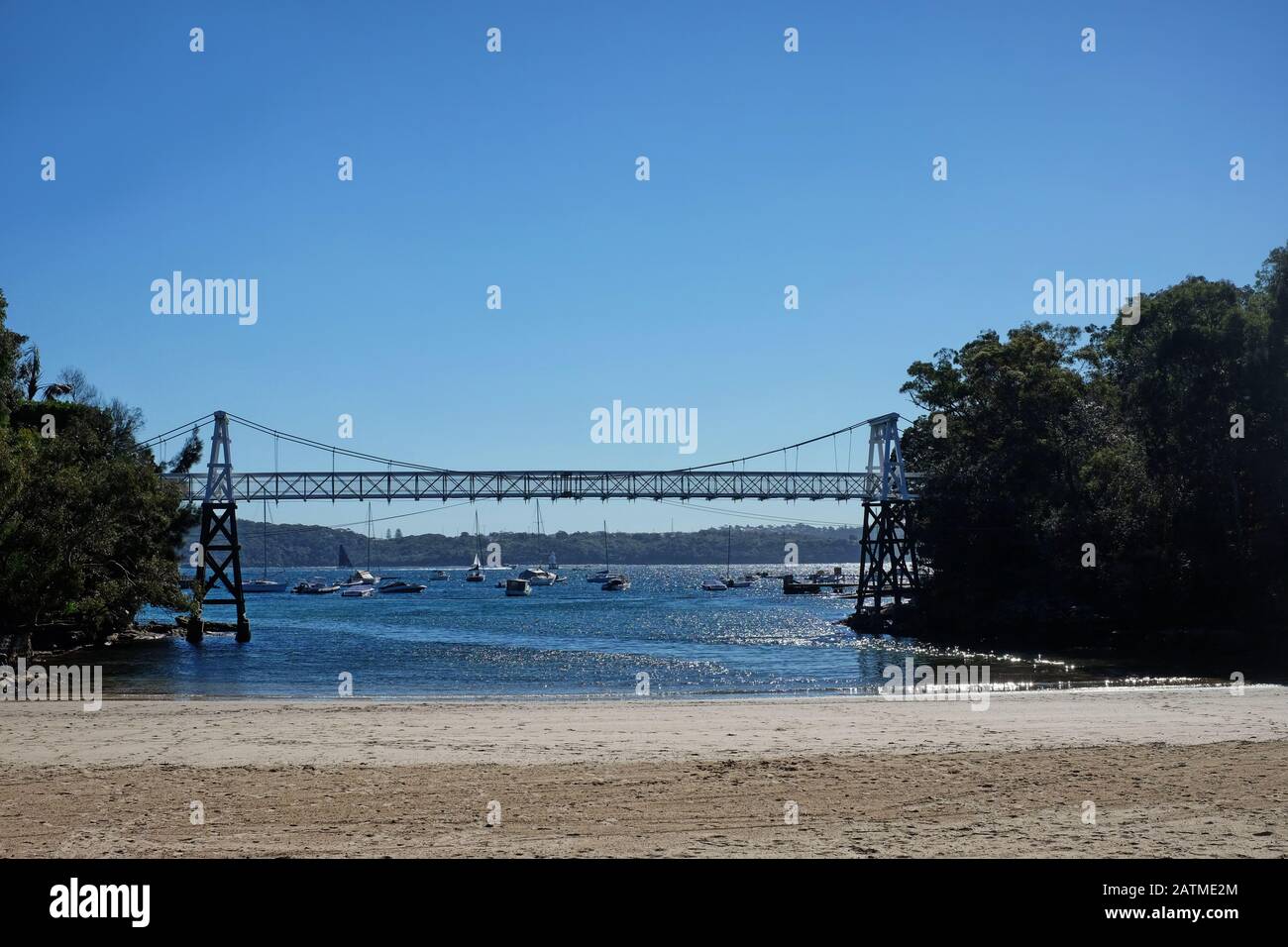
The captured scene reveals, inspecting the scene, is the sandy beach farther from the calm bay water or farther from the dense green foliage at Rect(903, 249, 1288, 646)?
the dense green foliage at Rect(903, 249, 1288, 646)

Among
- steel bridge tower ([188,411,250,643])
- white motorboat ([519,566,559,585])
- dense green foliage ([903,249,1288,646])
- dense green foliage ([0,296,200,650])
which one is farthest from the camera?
white motorboat ([519,566,559,585])

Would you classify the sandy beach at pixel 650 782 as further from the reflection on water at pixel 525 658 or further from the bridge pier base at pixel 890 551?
the bridge pier base at pixel 890 551

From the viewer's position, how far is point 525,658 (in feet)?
131

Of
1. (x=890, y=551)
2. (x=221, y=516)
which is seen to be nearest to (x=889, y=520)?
(x=890, y=551)

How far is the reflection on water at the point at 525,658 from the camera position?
28734 mm

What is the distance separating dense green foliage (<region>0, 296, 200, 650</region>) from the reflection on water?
102 inches

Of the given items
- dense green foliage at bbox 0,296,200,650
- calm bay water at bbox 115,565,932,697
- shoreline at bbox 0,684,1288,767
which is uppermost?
dense green foliage at bbox 0,296,200,650

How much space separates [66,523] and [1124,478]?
102 ft

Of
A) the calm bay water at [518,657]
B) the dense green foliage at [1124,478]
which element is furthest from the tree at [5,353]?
the dense green foliage at [1124,478]

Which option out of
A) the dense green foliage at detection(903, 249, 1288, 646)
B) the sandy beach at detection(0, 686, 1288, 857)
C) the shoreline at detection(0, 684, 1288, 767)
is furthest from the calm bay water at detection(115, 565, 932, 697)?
the sandy beach at detection(0, 686, 1288, 857)

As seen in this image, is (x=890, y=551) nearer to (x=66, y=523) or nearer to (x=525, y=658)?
(x=525, y=658)

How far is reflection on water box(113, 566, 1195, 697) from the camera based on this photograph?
2873 cm
